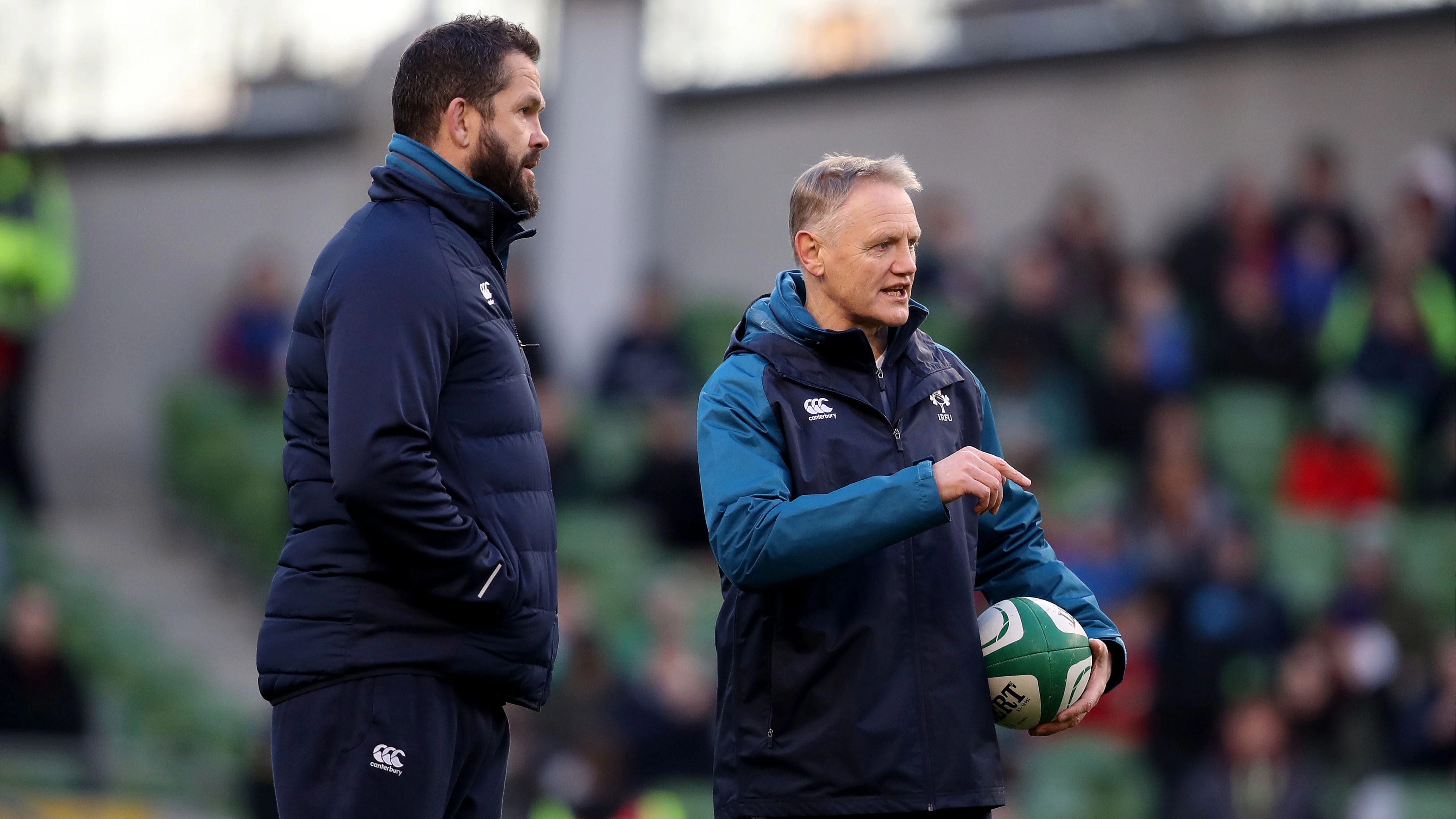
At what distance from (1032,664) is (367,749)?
1.35 meters

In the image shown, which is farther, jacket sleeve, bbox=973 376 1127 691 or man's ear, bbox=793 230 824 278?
jacket sleeve, bbox=973 376 1127 691

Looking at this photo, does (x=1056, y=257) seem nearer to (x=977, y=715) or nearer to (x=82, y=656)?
(x=82, y=656)

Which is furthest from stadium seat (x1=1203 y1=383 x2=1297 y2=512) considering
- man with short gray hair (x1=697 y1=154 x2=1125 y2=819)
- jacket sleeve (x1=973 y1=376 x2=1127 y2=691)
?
man with short gray hair (x1=697 y1=154 x2=1125 y2=819)

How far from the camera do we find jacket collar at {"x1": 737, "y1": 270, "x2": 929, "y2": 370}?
3676mm

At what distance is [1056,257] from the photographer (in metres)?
11.8

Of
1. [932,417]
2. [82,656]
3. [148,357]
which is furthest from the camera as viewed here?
[148,357]

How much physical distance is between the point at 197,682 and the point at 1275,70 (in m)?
8.85

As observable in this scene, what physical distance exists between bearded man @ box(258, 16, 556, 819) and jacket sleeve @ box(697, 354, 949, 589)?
1.27 feet

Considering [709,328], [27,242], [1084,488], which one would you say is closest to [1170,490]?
[1084,488]

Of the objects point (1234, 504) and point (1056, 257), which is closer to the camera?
point (1234, 504)

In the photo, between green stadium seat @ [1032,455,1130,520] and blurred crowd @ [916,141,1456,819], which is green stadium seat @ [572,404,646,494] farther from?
green stadium seat @ [1032,455,1130,520]

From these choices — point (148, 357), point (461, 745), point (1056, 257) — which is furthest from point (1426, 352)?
point (148, 357)

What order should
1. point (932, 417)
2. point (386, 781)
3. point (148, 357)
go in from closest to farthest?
point (386, 781), point (932, 417), point (148, 357)

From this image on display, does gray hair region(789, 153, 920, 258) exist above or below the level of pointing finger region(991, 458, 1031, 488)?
above
